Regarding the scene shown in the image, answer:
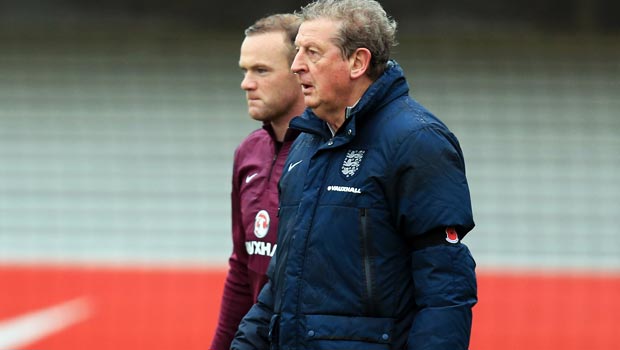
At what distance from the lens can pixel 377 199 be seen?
9.03 feet

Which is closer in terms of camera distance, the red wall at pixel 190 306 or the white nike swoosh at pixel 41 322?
the white nike swoosh at pixel 41 322

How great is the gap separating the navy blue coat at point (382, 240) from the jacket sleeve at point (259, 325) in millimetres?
221

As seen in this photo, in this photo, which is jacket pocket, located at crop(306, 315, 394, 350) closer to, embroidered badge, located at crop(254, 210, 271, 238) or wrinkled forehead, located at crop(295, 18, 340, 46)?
wrinkled forehead, located at crop(295, 18, 340, 46)

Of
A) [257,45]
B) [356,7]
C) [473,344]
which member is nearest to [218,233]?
[473,344]

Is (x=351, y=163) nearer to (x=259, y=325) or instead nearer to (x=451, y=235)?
(x=451, y=235)

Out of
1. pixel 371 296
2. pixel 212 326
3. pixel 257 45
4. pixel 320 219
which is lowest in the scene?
pixel 212 326

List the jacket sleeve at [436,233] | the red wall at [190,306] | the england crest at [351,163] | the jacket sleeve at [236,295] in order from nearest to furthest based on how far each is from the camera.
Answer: the jacket sleeve at [436,233] → the england crest at [351,163] → the jacket sleeve at [236,295] → the red wall at [190,306]

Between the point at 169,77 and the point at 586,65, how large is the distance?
12.5 feet

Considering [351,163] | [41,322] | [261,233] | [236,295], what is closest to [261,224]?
[261,233]

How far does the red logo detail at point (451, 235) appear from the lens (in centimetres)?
271

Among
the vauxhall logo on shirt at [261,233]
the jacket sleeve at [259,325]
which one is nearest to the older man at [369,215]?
the jacket sleeve at [259,325]

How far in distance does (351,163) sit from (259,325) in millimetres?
592

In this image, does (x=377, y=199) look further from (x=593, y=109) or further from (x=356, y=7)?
(x=593, y=109)

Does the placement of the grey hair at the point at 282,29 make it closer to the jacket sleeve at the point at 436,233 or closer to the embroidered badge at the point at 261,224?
the embroidered badge at the point at 261,224
